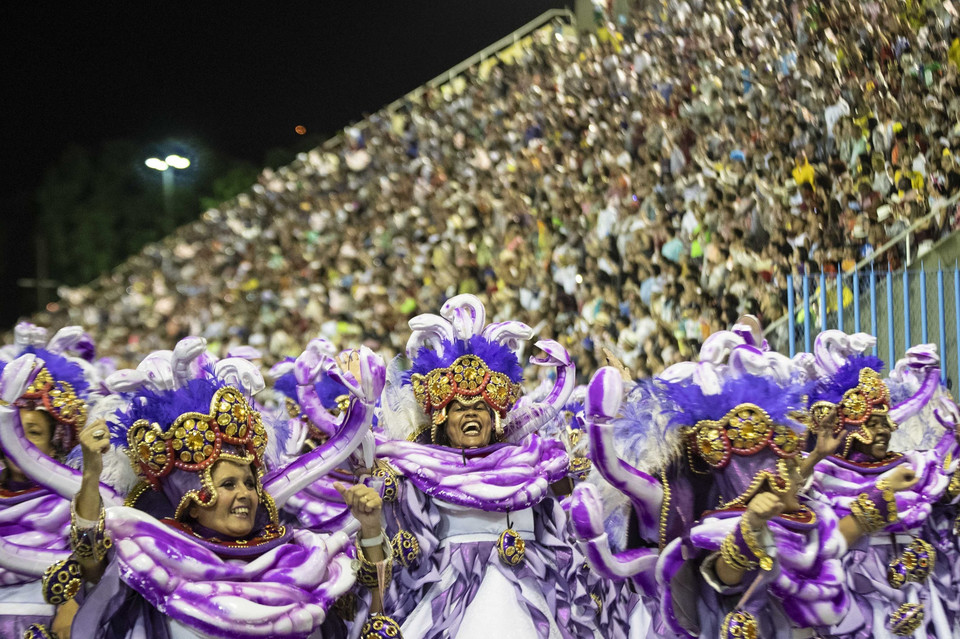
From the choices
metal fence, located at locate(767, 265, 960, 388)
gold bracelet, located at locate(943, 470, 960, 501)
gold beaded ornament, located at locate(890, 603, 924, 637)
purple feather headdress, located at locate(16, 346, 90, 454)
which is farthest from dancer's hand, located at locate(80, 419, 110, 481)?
metal fence, located at locate(767, 265, 960, 388)

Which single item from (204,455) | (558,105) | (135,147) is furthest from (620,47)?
(204,455)

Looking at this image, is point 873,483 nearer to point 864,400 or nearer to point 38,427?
point 864,400

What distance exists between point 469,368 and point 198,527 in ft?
6.43

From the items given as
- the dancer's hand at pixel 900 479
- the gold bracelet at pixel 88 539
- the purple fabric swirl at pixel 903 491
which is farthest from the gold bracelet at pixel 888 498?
the gold bracelet at pixel 88 539

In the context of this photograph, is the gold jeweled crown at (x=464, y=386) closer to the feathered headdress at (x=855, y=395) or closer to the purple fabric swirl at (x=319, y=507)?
the purple fabric swirl at (x=319, y=507)

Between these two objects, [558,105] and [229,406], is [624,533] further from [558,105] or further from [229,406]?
[558,105]

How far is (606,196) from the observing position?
1280 centimetres

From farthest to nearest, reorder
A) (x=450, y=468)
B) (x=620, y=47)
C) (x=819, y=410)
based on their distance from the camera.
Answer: (x=620, y=47) < (x=450, y=468) < (x=819, y=410)

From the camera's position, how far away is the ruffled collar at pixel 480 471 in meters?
4.75

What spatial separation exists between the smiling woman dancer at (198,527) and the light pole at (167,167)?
1335 centimetres

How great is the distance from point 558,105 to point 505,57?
1610mm

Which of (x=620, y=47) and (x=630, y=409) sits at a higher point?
(x=620, y=47)

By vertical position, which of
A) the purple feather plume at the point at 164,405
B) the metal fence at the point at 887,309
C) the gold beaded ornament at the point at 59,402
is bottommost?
the purple feather plume at the point at 164,405

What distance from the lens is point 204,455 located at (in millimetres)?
3115
